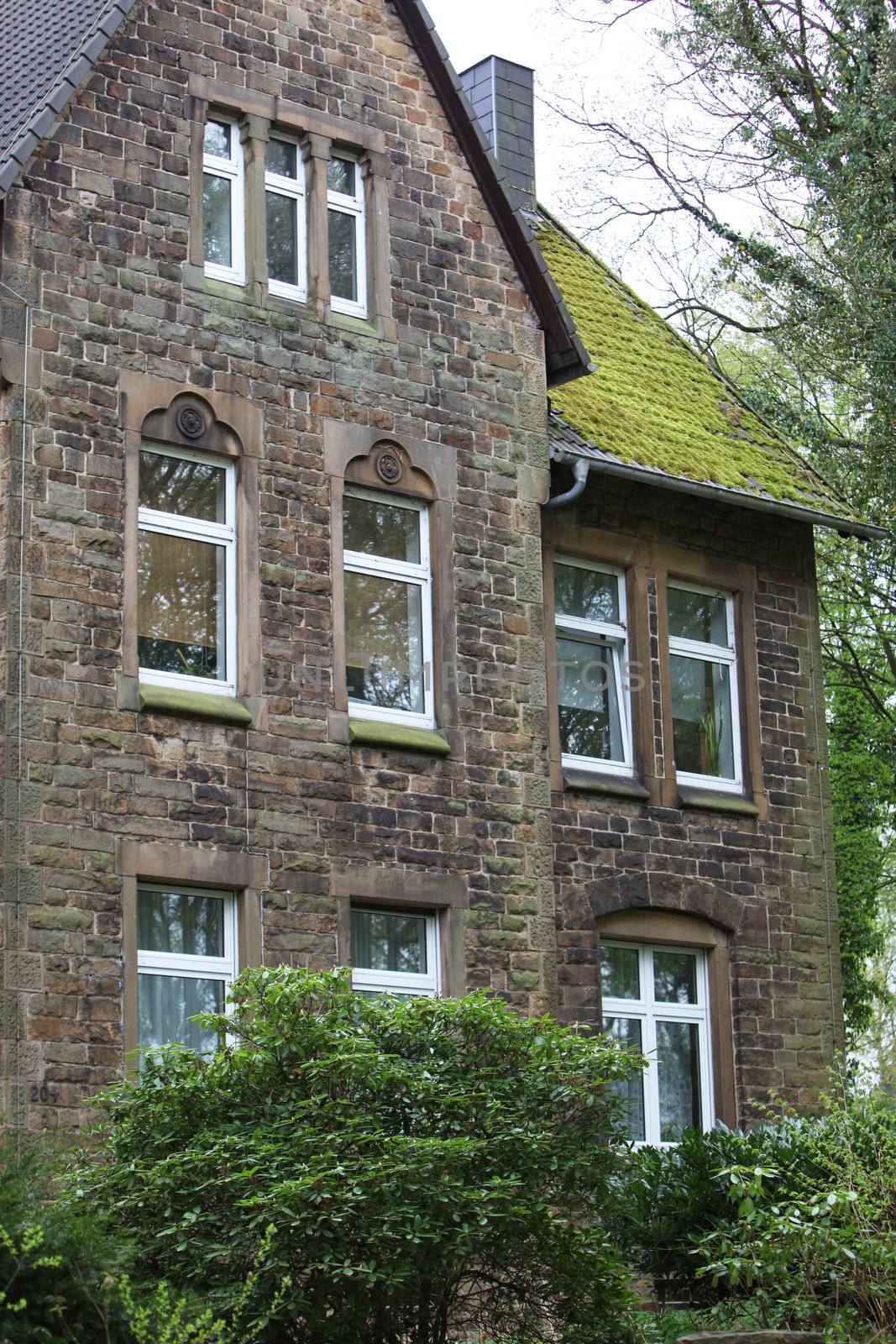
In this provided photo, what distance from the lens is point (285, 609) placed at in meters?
14.9

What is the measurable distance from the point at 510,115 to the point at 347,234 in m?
6.19

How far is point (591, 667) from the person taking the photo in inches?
704

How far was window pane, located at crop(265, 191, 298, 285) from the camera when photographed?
15.7m

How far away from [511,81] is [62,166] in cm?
866

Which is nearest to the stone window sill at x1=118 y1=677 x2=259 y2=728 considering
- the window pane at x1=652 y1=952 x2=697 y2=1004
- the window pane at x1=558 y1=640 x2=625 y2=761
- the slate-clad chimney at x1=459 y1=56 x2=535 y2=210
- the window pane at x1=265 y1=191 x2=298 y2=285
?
the window pane at x1=265 y1=191 x2=298 y2=285

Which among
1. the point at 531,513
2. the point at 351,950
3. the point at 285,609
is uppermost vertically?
the point at 531,513

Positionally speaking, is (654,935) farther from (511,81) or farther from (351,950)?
(511,81)

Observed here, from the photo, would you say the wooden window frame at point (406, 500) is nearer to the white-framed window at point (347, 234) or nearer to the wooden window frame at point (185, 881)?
the white-framed window at point (347, 234)

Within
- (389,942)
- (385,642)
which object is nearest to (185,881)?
(389,942)

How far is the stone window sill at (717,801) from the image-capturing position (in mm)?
18047

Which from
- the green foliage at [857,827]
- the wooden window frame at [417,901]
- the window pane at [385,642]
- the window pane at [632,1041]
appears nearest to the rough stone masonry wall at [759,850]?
the window pane at [632,1041]

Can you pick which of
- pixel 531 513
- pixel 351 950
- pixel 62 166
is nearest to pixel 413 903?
pixel 351 950

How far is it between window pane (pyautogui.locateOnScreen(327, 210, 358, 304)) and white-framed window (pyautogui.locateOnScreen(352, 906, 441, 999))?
485 cm

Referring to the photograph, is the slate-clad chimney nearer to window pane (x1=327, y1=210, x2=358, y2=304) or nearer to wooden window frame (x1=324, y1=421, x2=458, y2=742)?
window pane (x1=327, y1=210, x2=358, y2=304)
